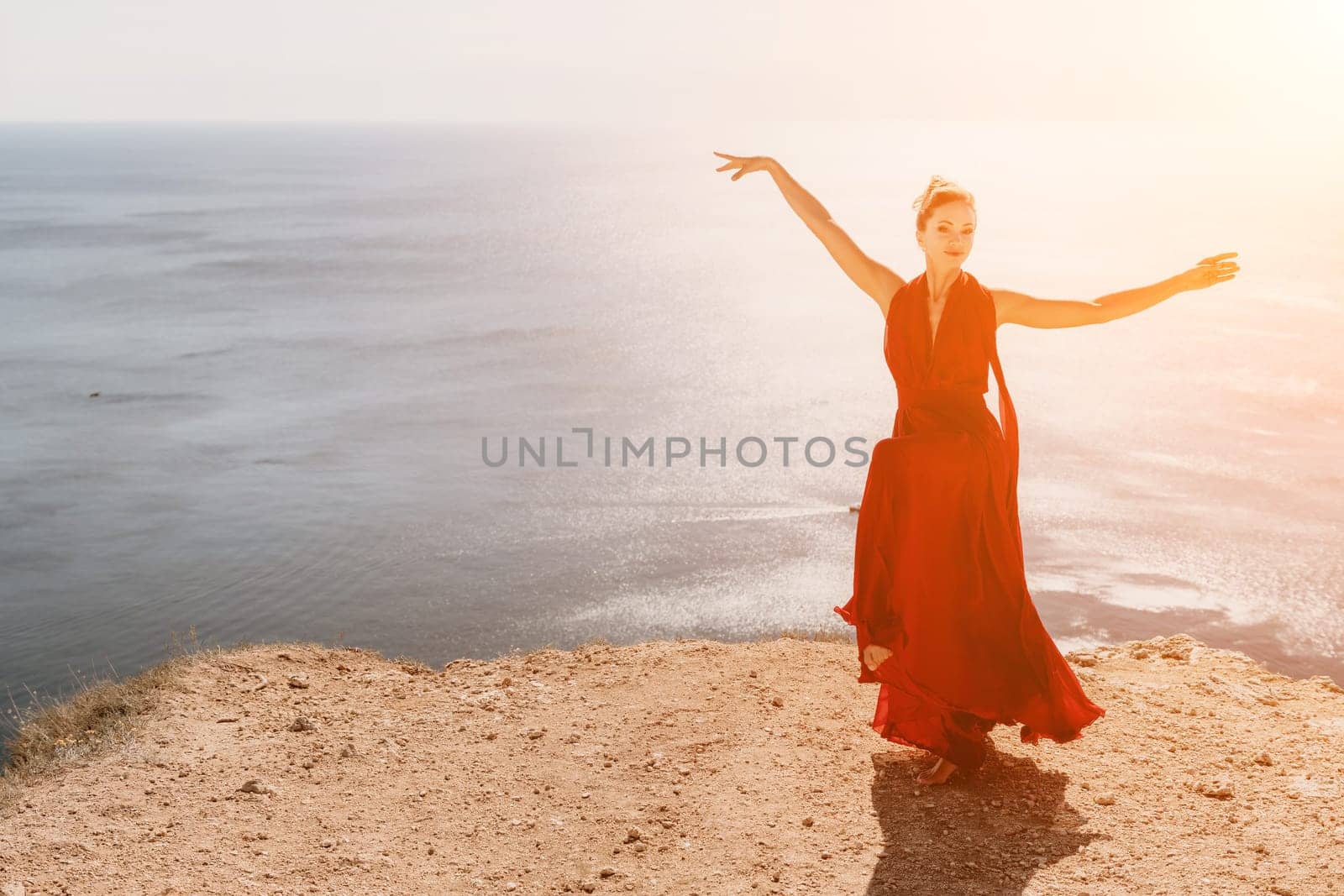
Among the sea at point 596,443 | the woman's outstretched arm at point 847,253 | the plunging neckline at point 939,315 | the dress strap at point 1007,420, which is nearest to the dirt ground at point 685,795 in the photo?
the dress strap at point 1007,420

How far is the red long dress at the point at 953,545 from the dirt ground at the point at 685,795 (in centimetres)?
62

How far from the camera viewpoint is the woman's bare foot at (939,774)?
5.92m

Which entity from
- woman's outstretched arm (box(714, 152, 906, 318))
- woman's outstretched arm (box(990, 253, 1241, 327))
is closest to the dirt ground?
woman's outstretched arm (box(990, 253, 1241, 327))

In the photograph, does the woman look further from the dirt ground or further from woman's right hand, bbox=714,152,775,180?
woman's right hand, bbox=714,152,775,180

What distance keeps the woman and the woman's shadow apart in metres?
0.39

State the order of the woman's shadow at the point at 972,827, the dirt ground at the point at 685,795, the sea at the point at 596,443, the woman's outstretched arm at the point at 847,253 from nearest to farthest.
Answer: the woman's shadow at the point at 972,827 → the dirt ground at the point at 685,795 → the woman's outstretched arm at the point at 847,253 → the sea at the point at 596,443

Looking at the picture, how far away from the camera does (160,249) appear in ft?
217

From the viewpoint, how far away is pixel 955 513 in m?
5.58

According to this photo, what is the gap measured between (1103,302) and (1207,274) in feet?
1.84

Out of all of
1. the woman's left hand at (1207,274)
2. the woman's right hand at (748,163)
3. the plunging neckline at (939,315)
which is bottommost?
the plunging neckline at (939,315)

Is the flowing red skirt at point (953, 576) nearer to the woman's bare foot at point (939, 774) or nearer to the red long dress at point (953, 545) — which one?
the red long dress at point (953, 545)

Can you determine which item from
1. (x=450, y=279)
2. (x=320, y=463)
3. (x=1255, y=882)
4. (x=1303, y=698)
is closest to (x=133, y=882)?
(x=1255, y=882)

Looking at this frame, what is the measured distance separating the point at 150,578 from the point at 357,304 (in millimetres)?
30481

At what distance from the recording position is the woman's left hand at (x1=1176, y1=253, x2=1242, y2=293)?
18.2ft
